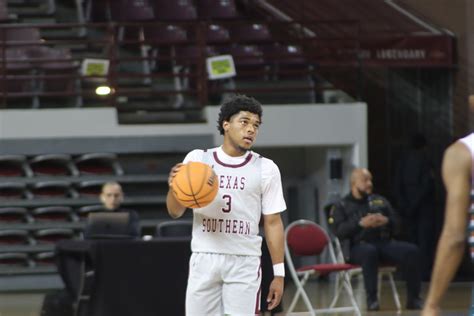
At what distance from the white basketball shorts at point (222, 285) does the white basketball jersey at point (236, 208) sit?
0.05 meters

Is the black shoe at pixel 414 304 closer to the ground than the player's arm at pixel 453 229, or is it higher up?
closer to the ground

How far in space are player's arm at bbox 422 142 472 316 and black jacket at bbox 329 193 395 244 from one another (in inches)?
289

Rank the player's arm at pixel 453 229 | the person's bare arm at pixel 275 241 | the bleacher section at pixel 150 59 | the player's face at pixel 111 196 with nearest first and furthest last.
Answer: the player's arm at pixel 453 229, the person's bare arm at pixel 275 241, the player's face at pixel 111 196, the bleacher section at pixel 150 59

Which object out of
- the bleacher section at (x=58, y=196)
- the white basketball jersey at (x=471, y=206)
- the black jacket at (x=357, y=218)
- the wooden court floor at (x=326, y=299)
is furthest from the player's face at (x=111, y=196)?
the white basketball jersey at (x=471, y=206)

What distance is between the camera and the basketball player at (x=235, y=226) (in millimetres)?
5434

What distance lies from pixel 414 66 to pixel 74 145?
183 inches

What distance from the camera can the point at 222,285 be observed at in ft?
18.0

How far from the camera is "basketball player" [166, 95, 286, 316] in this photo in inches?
214

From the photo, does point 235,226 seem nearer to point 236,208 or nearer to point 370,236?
point 236,208

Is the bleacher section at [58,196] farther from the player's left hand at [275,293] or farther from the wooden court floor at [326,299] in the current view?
the player's left hand at [275,293]

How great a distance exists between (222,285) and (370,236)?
5.90 meters

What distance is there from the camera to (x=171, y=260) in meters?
8.88

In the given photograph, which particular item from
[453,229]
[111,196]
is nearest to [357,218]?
[111,196]

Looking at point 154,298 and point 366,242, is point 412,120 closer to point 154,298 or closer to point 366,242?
point 366,242
